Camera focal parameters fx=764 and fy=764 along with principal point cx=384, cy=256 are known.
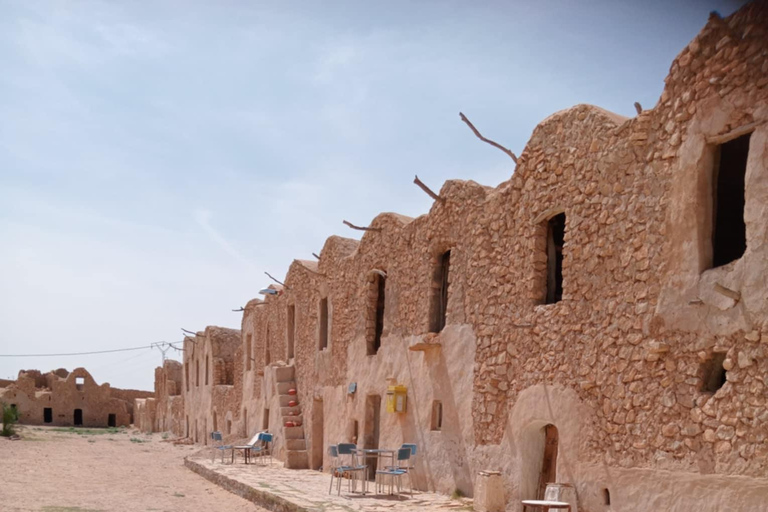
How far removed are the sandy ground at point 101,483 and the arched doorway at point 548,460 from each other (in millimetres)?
4725

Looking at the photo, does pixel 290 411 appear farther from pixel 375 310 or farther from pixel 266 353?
pixel 375 310

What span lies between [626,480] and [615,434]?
1.77ft

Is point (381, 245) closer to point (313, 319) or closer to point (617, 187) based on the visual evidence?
point (313, 319)

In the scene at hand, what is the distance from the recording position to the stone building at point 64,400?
47125 millimetres

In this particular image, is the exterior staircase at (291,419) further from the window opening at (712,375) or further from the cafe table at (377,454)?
the window opening at (712,375)

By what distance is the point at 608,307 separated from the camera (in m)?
9.40

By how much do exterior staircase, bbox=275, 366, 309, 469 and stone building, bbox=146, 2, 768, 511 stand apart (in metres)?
4.18

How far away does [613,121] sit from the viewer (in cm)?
970

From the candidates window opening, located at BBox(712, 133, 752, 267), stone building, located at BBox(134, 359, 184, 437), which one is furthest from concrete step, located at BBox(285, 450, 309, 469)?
stone building, located at BBox(134, 359, 184, 437)

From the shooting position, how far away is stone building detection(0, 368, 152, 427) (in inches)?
1855

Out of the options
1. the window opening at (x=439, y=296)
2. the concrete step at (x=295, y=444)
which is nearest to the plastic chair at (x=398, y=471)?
the window opening at (x=439, y=296)

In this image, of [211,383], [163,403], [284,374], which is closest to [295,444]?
[284,374]

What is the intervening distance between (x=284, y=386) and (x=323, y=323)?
2565 mm

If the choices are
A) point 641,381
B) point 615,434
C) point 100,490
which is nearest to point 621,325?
point 641,381
